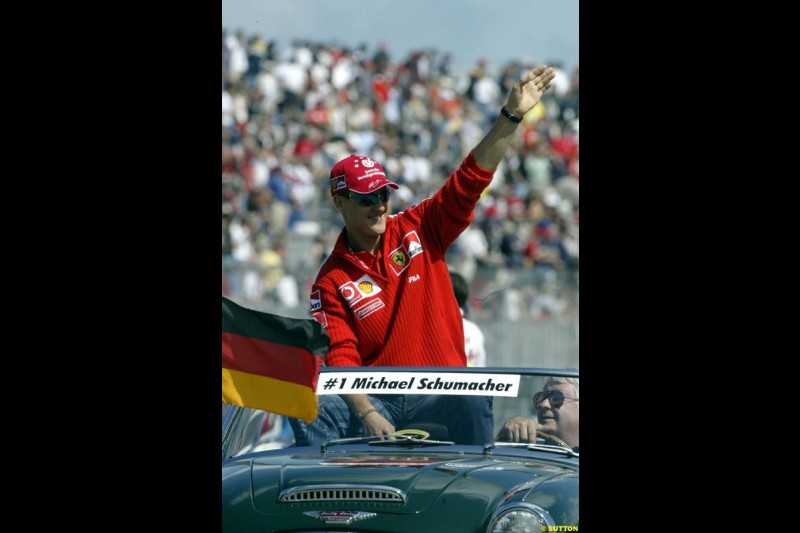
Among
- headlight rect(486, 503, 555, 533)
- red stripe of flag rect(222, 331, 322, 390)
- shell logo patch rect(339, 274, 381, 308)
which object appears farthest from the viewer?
shell logo patch rect(339, 274, 381, 308)

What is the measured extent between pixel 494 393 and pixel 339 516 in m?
0.98

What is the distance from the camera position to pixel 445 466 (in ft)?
15.5

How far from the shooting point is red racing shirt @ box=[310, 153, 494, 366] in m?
5.81

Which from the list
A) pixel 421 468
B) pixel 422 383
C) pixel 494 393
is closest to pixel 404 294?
pixel 422 383

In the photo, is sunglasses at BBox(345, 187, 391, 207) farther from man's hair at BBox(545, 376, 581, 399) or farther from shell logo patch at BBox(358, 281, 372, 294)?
man's hair at BBox(545, 376, 581, 399)

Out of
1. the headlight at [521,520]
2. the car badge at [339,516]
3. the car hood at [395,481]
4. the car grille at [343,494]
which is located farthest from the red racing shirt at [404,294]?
the headlight at [521,520]

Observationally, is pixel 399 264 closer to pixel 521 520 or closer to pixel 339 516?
pixel 339 516

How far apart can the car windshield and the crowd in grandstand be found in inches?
358

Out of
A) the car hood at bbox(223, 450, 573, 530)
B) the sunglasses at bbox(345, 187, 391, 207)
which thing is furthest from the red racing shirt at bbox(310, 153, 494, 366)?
the car hood at bbox(223, 450, 573, 530)

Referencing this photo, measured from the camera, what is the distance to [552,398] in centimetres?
511

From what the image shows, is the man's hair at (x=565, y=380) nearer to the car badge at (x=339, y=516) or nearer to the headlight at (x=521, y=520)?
the headlight at (x=521, y=520)
